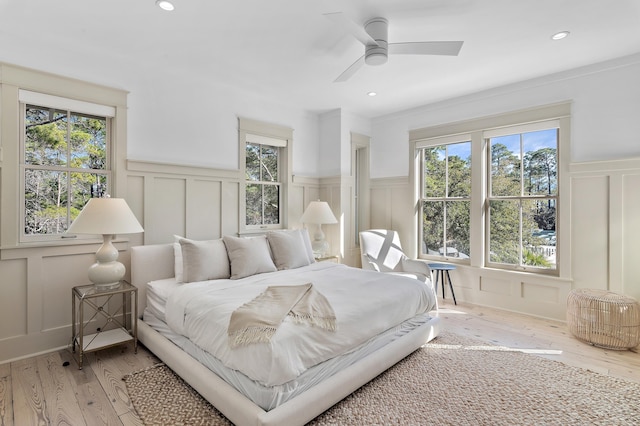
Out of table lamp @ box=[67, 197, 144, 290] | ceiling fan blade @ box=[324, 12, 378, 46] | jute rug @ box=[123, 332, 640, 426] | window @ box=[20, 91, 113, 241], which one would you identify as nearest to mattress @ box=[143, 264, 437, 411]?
jute rug @ box=[123, 332, 640, 426]

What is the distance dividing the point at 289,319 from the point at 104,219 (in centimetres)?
178

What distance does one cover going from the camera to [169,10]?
95.1 inches

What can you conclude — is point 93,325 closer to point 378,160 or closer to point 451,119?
point 378,160

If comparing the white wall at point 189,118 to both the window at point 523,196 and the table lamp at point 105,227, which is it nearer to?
the table lamp at point 105,227

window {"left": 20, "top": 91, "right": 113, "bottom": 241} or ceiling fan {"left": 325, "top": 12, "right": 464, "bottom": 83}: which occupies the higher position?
ceiling fan {"left": 325, "top": 12, "right": 464, "bottom": 83}

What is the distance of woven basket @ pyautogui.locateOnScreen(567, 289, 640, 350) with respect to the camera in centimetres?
288

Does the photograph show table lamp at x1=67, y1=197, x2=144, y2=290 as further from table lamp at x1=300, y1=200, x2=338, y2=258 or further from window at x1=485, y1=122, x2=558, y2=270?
window at x1=485, y1=122, x2=558, y2=270

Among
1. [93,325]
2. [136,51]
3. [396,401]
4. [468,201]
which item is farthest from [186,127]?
[468,201]

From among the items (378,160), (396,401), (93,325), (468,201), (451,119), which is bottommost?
(396,401)

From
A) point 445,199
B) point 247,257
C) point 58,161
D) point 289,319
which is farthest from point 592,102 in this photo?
point 58,161

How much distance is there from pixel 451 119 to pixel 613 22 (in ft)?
6.54

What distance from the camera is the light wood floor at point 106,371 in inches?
77.3

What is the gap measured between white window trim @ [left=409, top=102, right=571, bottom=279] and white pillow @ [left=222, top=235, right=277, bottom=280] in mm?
2549

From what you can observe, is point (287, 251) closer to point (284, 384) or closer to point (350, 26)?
point (284, 384)
